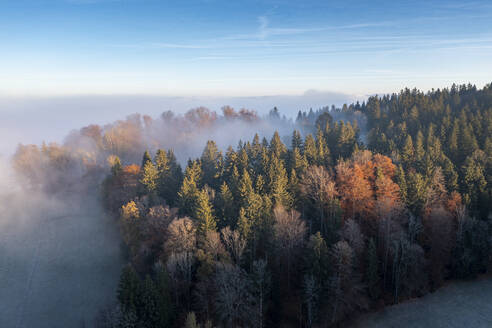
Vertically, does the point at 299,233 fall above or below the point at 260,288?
above

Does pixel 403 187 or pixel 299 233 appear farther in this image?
pixel 403 187

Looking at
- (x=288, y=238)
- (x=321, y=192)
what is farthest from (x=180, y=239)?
(x=321, y=192)

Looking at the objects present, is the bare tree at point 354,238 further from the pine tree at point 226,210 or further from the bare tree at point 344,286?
the pine tree at point 226,210

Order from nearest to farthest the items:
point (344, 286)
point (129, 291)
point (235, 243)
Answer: point (129, 291), point (344, 286), point (235, 243)

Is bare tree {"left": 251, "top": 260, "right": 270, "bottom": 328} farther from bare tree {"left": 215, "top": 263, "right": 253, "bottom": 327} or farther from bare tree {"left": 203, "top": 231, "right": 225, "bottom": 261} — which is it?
bare tree {"left": 203, "top": 231, "right": 225, "bottom": 261}

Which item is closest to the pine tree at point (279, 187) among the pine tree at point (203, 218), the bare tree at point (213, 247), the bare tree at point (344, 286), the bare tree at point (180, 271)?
the pine tree at point (203, 218)

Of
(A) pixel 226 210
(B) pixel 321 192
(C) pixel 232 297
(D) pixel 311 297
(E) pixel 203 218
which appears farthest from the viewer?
(B) pixel 321 192

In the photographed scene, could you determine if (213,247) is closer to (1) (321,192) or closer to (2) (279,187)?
(2) (279,187)

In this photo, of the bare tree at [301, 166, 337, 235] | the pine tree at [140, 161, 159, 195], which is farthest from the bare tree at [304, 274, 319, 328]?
the pine tree at [140, 161, 159, 195]

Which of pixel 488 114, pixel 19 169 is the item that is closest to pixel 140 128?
pixel 19 169

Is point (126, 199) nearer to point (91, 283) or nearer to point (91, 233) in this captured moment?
point (91, 233)

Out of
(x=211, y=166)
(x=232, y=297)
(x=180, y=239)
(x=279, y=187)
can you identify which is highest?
(x=279, y=187)
